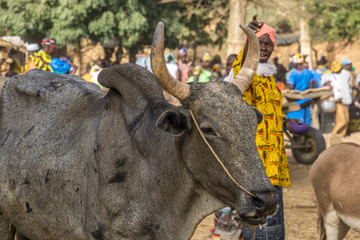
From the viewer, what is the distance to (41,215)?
11.2ft

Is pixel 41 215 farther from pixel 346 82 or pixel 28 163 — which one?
pixel 346 82

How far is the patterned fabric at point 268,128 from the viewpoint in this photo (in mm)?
4273

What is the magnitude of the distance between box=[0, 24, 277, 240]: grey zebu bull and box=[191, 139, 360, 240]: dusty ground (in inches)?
128

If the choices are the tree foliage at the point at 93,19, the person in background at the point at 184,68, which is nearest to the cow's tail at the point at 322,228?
the person in background at the point at 184,68

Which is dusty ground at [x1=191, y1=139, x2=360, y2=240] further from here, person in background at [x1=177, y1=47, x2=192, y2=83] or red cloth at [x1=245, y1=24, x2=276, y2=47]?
person in background at [x1=177, y1=47, x2=192, y2=83]

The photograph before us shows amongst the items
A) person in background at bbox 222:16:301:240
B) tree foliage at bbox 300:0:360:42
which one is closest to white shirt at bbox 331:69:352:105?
tree foliage at bbox 300:0:360:42

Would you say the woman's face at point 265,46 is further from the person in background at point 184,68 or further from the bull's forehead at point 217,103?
the person in background at point 184,68

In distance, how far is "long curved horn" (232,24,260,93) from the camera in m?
3.24

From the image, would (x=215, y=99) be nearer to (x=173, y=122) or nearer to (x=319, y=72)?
(x=173, y=122)

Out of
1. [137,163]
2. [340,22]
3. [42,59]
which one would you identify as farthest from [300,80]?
[340,22]

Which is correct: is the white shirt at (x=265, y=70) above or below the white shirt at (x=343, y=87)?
above

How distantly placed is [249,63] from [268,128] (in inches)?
43.0

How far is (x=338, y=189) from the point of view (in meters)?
5.33

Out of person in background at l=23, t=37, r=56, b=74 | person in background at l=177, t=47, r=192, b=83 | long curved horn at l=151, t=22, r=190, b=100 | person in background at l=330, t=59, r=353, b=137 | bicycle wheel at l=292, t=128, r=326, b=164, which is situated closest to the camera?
long curved horn at l=151, t=22, r=190, b=100
